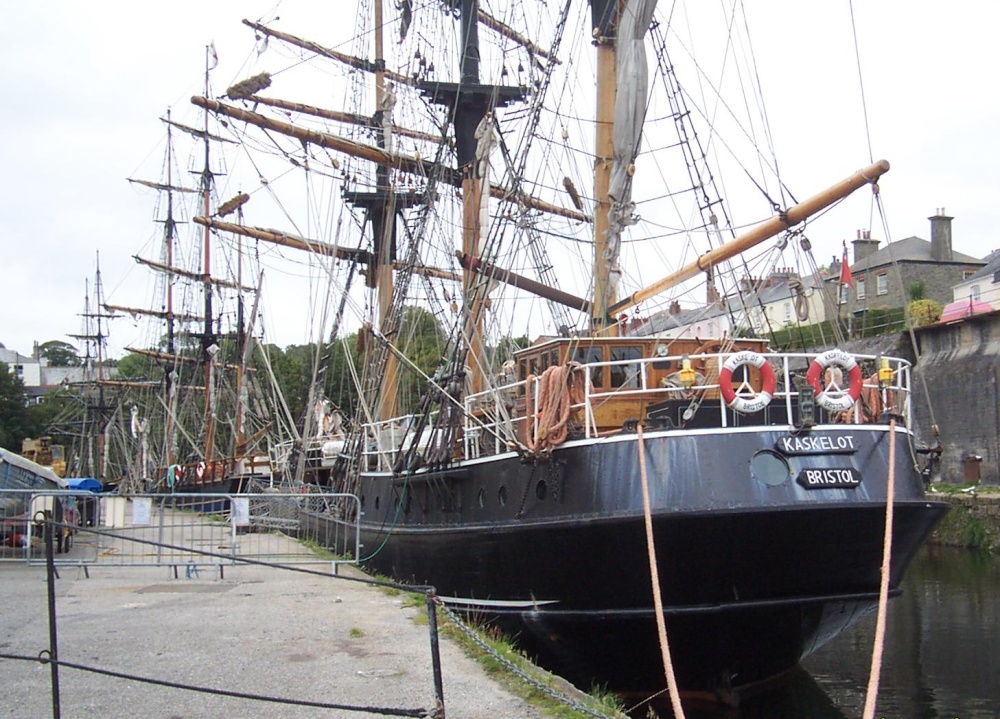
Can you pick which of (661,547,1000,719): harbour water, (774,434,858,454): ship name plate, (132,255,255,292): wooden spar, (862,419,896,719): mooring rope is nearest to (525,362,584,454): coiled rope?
(774,434,858,454): ship name plate

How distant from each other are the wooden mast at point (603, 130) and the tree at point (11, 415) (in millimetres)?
63470

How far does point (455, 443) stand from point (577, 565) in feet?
14.3

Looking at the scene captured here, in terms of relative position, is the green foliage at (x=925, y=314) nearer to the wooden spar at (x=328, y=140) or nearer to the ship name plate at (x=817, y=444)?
the wooden spar at (x=328, y=140)

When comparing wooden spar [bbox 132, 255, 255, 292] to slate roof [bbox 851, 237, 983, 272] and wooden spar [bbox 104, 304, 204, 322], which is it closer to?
wooden spar [bbox 104, 304, 204, 322]

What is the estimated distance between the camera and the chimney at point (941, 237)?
56.5 metres

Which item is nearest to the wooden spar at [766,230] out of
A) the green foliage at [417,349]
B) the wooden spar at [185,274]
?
the green foliage at [417,349]

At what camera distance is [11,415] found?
7456 centimetres

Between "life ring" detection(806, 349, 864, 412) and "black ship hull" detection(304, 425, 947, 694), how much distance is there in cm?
31

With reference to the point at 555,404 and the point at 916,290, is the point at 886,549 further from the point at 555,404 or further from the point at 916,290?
the point at 916,290

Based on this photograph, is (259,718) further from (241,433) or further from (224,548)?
(241,433)

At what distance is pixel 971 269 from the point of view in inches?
2208

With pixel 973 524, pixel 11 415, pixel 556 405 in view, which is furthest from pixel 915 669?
pixel 11 415

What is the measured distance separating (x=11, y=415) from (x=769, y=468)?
74095 millimetres

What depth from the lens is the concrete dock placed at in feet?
26.7
